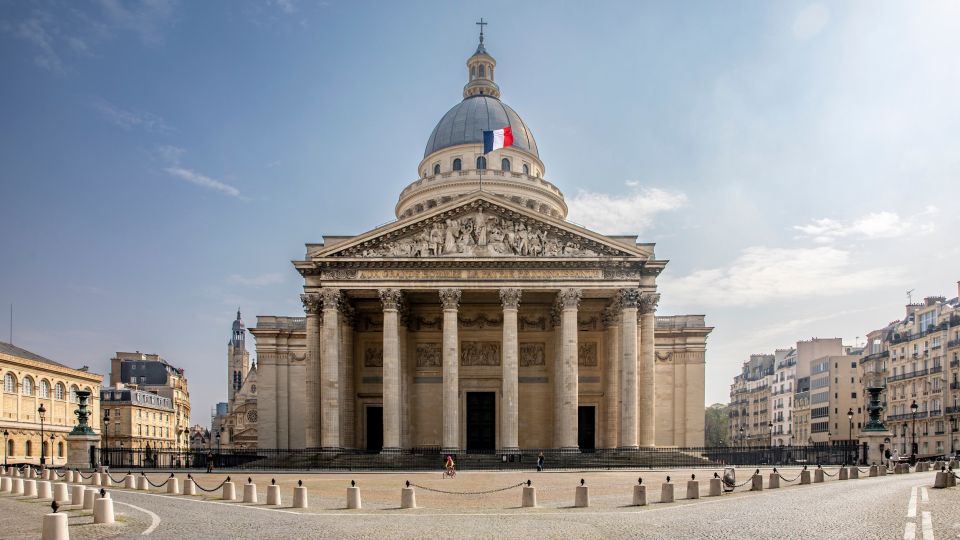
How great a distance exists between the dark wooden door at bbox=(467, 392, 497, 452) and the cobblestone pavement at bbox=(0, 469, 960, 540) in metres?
24.9

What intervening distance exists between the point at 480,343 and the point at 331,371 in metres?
11.4

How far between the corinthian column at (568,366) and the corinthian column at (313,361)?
14.8 metres

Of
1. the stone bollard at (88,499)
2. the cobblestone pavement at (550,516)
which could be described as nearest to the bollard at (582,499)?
the cobblestone pavement at (550,516)

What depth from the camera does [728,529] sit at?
16781 millimetres

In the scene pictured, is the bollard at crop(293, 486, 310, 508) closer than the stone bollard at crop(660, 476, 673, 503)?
Yes

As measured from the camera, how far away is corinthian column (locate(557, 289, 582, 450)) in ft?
152

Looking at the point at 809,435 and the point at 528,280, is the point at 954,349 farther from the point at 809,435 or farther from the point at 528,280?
the point at 528,280

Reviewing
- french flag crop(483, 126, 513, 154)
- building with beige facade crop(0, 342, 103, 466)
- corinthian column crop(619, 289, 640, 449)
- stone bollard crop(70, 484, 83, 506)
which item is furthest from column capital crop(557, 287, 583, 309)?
building with beige facade crop(0, 342, 103, 466)

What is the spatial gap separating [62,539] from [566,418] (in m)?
34.5

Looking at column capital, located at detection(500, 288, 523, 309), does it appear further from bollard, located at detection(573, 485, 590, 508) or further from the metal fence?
bollard, located at detection(573, 485, 590, 508)

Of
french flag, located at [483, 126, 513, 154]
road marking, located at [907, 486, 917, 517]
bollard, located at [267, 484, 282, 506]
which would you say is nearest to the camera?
road marking, located at [907, 486, 917, 517]

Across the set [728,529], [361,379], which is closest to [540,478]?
[728,529]

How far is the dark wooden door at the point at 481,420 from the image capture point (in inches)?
2106

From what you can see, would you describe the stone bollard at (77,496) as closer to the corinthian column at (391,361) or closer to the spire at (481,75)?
the corinthian column at (391,361)
